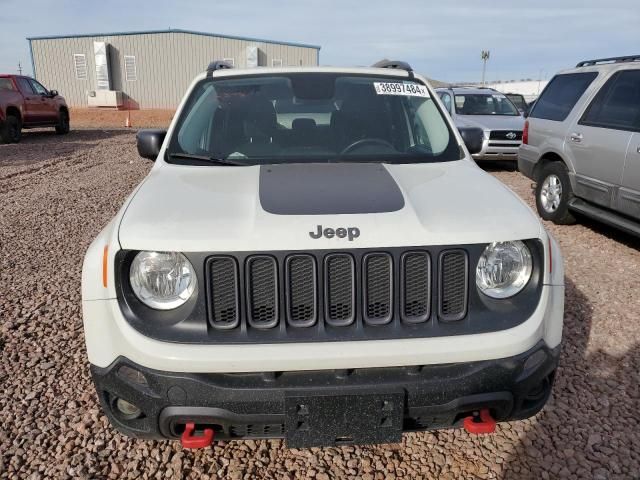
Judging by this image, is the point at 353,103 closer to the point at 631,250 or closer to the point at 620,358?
the point at 620,358

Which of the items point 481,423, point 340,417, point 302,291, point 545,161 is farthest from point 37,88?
point 481,423

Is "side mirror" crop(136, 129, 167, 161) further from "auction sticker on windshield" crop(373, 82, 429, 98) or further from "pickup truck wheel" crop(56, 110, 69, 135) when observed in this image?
"pickup truck wheel" crop(56, 110, 69, 135)

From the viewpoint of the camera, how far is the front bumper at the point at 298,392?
1930 mm

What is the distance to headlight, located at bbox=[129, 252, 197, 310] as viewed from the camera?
2008mm

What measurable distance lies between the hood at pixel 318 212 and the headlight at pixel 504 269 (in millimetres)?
73

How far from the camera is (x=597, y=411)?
2.92 m

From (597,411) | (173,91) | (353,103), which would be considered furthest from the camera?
(173,91)

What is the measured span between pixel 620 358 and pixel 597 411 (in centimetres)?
75

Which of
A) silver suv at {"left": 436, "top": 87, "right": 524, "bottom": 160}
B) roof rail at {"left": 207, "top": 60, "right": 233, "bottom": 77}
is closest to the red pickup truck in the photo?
silver suv at {"left": 436, "top": 87, "right": 524, "bottom": 160}

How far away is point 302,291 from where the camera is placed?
1979 mm

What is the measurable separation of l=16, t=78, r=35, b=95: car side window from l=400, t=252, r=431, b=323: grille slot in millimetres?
17232

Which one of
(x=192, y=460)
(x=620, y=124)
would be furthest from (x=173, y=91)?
(x=192, y=460)

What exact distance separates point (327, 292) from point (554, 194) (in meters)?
5.61

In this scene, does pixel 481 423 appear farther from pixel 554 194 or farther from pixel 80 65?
pixel 80 65
